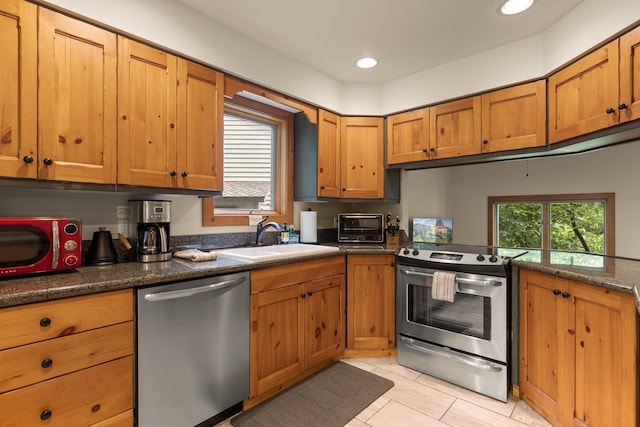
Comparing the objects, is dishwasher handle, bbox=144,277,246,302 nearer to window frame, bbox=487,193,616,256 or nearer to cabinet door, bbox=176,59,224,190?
cabinet door, bbox=176,59,224,190

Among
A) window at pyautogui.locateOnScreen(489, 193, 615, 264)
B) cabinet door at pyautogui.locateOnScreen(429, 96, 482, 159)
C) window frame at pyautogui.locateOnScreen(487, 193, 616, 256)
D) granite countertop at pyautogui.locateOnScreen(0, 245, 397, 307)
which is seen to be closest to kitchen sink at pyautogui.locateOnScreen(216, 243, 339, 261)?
granite countertop at pyautogui.locateOnScreen(0, 245, 397, 307)

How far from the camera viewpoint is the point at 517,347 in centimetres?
210

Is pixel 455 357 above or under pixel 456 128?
under

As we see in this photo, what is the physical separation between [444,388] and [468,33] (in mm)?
2497

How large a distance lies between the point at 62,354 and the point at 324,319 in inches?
63.2

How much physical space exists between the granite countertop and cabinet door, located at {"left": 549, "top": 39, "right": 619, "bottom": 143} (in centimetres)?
201

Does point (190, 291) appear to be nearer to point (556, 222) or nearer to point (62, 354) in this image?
point (62, 354)

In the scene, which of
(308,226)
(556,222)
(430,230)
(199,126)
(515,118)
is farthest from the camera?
(556,222)

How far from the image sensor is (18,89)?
4.62 ft

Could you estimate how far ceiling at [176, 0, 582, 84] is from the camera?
196cm

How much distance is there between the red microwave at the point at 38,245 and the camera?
1.32m

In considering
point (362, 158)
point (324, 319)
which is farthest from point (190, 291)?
point (362, 158)

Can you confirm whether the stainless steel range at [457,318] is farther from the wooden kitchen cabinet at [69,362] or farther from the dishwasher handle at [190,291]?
the wooden kitchen cabinet at [69,362]

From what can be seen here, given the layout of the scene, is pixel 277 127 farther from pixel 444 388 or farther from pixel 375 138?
pixel 444 388
